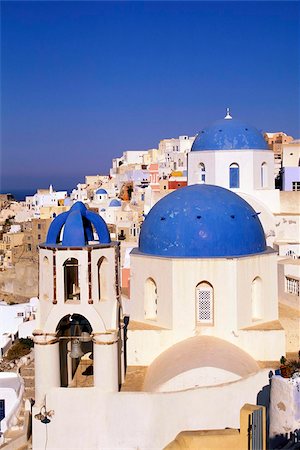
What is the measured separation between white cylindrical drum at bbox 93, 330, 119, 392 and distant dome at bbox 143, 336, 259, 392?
63 centimetres

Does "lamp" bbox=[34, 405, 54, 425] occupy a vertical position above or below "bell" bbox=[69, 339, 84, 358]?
below

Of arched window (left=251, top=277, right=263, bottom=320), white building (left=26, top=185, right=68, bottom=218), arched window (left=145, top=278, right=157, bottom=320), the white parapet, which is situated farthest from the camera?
white building (left=26, top=185, right=68, bottom=218)

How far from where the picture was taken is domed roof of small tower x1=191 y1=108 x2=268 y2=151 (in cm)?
2008

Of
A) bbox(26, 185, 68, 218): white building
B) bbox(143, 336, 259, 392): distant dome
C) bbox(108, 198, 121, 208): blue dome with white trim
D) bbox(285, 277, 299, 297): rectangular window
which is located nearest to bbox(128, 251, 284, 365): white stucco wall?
bbox(143, 336, 259, 392): distant dome

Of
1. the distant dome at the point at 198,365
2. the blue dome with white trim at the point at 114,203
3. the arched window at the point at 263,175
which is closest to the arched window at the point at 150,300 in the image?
the distant dome at the point at 198,365

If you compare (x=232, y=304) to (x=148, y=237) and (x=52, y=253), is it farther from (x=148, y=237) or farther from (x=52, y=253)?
(x=52, y=253)

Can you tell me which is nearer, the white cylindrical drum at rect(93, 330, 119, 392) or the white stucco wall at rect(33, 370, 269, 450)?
the white stucco wall at rect(33, 370, 269, 450)

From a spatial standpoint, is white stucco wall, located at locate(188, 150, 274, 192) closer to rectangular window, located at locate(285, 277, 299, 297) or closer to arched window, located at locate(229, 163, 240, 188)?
arched window, located at locate(229, 163, 240, 188)

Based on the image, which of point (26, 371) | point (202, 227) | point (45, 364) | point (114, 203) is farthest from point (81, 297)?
point (114, 203)

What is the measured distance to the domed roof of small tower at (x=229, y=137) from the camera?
20.1 m

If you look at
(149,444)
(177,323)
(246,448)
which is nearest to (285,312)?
(177,323)

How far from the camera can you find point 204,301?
1169cm

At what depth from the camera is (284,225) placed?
21469mm

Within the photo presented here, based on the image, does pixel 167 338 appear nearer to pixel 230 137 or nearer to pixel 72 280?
pixel 72 280
